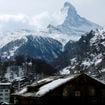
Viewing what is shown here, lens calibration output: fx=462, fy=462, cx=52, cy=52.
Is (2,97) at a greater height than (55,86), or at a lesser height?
greater

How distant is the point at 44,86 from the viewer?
2095 inches

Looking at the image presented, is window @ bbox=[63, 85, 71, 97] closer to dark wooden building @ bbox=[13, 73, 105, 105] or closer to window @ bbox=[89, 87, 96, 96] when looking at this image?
dark wooden building @ bbox=[13, 73, 105, 105]

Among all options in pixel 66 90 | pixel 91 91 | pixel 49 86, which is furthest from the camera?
pixel 91 91

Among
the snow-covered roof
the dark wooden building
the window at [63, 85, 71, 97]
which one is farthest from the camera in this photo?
the window at [63, 85, 71, 97]

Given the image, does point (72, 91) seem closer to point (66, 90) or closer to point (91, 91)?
point (66, 90)

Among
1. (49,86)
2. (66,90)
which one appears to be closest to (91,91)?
(66,90)

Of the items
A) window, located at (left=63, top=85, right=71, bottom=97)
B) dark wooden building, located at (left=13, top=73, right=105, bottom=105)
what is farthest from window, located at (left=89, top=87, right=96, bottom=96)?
window, located at (left=63, top=85, right=71, bottom=97)

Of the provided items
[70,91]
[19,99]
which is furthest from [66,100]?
[19,99]

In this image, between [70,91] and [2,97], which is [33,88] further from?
[2,97]

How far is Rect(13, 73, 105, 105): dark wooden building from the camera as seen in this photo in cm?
5100

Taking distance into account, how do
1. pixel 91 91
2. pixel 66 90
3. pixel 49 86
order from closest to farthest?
pixel 49 86 → pixel 66 90 → pixel 91 91

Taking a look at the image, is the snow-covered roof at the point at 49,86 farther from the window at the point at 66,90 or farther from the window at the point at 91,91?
the window at the point at 91,91

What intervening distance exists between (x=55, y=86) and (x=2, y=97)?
472 ft

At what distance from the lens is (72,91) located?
52.3 meters
